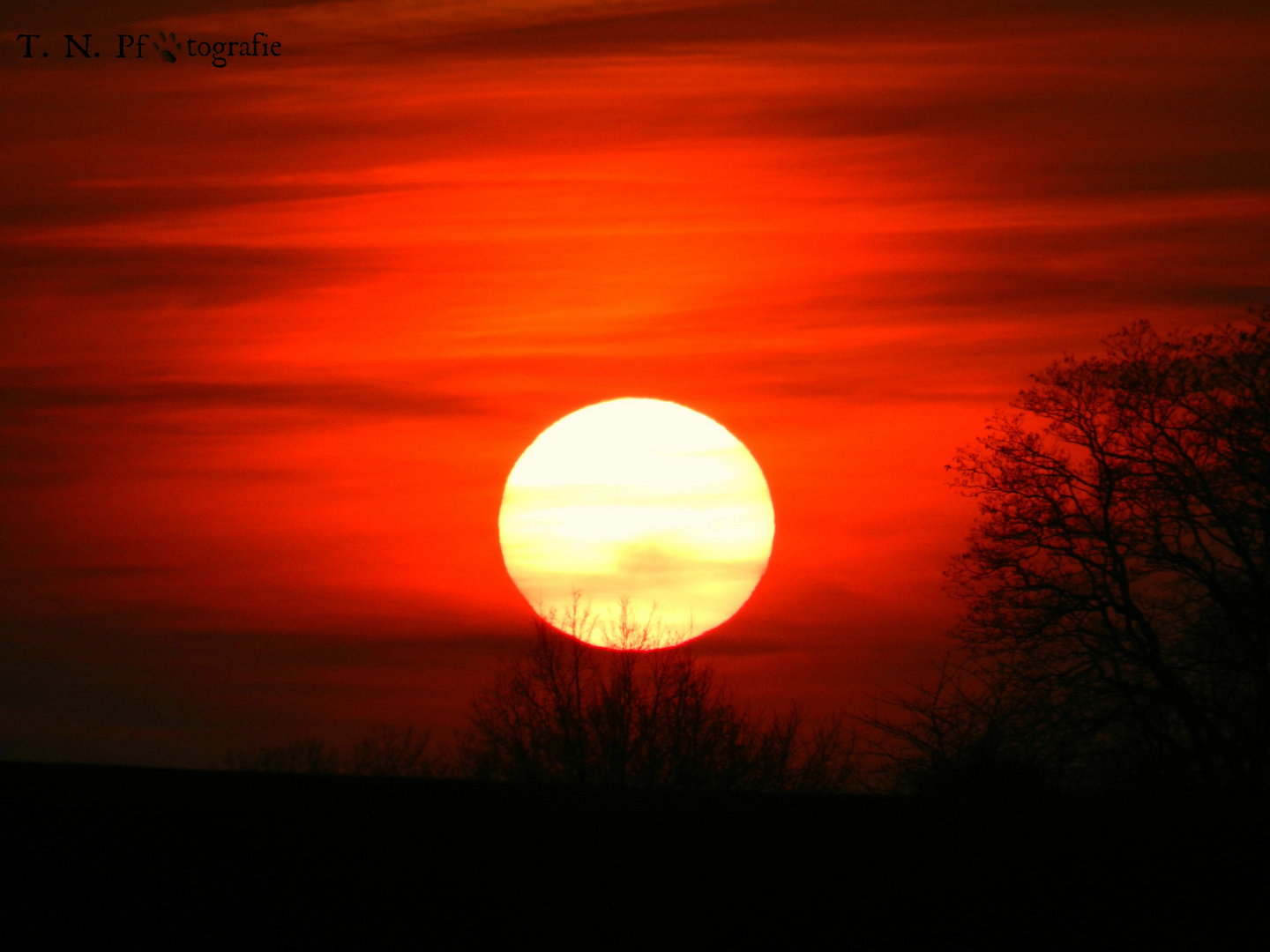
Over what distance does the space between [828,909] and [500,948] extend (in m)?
2.01

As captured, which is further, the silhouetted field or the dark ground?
the silhouetted field

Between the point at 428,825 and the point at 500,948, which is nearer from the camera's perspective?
the point at 500,948

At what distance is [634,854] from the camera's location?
344 inches

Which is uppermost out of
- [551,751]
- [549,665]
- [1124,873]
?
[549,665]

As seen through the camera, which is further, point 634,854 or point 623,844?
point 623,844

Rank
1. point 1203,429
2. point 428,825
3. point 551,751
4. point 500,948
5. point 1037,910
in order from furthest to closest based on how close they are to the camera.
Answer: point 551,751 < point 1203,429 < point 428,825 < point 1037,910 < point 500,948

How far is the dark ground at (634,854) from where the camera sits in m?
8.30

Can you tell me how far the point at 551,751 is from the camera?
41.3 metres

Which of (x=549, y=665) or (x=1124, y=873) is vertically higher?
(x=549, y=665)

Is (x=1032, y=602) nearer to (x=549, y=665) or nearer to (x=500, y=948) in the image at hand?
(x=500, y=948)

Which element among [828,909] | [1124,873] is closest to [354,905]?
[828,909]

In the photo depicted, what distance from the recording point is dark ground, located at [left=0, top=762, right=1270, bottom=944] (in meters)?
8.30

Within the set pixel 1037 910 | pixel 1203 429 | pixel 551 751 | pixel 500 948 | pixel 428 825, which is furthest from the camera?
pixel 551 751

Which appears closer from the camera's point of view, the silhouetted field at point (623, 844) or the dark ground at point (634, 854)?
the dark ground at point (634, 854)
